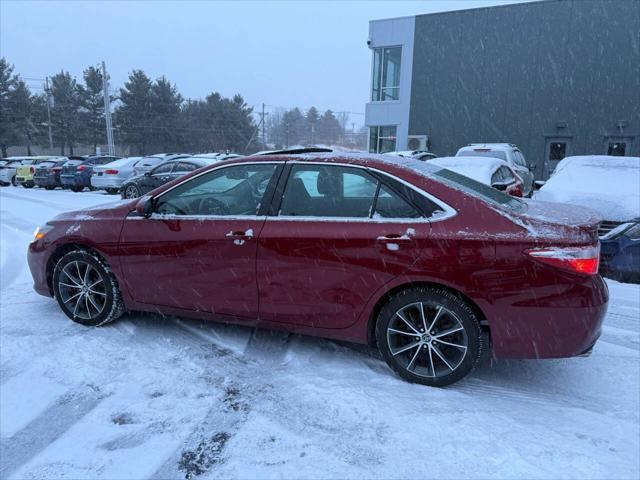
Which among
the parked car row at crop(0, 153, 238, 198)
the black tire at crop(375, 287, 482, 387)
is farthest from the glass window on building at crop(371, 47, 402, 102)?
the black tire at crop(375, 287, 482, 387)

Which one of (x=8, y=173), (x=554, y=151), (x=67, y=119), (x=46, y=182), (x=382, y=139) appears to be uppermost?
(x=67, y=119)

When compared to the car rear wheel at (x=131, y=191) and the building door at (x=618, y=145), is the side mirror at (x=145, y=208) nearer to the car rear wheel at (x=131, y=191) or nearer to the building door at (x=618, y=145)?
the car rear wheel at (x=131, y=191)

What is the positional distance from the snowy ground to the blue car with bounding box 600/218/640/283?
5.83ft

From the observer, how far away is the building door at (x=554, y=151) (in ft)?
73.7

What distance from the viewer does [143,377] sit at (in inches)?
126

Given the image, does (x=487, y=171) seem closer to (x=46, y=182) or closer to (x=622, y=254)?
(x=622, y=254)

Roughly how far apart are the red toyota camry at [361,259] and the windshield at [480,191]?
2cm

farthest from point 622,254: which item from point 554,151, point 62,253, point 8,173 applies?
point 8,173

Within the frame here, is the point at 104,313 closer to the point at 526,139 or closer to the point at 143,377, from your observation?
the point at 143,377

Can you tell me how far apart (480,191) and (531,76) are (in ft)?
76.5

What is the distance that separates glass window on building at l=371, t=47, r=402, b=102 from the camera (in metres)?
26.4

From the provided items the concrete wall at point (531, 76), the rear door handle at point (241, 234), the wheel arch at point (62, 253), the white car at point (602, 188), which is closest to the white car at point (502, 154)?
the white car at point (602, 188)

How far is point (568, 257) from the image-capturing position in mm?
2752

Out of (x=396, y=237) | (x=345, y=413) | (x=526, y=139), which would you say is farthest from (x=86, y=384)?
(x=526, y=139)
